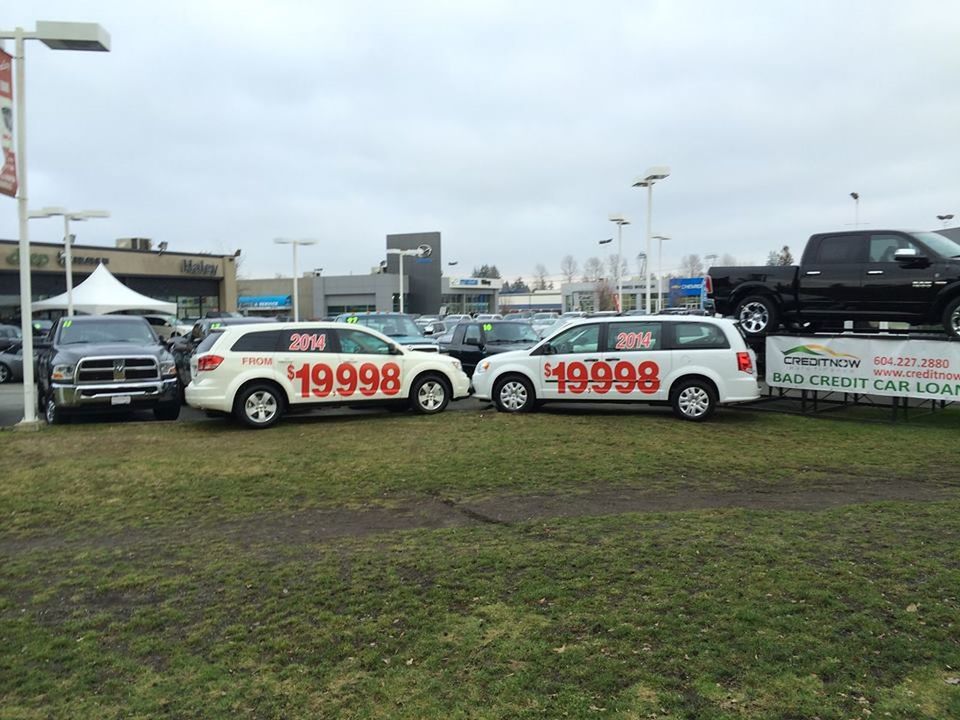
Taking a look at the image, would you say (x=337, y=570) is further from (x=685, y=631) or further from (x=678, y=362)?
(x=678, y=362)

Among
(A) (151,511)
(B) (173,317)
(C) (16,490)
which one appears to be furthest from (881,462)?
(B) (173,317)

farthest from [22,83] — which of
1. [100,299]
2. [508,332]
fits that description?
[100,299]

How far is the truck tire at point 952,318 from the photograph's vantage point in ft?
36.8

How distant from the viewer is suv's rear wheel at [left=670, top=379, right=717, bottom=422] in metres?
12.4

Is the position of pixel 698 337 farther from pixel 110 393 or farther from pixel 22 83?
pixel 22 83

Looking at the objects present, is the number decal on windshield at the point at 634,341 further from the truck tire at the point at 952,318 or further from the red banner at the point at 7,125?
the red banner at the point at 7,125

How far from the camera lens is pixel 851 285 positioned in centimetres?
1210

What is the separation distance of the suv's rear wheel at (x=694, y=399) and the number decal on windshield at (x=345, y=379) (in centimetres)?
475

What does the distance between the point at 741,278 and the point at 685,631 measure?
34.6 ft

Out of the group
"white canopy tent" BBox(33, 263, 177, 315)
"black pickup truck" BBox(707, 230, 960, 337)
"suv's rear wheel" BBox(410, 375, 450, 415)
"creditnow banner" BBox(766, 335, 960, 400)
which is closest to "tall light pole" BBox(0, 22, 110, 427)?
"suv's rear wheel" BBox(410, 375, 450, 415)

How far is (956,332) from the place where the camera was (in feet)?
37.1

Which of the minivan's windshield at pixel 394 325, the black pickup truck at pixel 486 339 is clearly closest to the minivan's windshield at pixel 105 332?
the minivan's windshield at pixel 394 325

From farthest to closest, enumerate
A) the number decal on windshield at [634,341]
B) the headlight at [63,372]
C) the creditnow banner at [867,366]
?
the number decal on windshield at [634,341] < the headlight at [63,372] < the creditnow banner at [867,366]

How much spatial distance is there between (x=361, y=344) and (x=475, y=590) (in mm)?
8479
